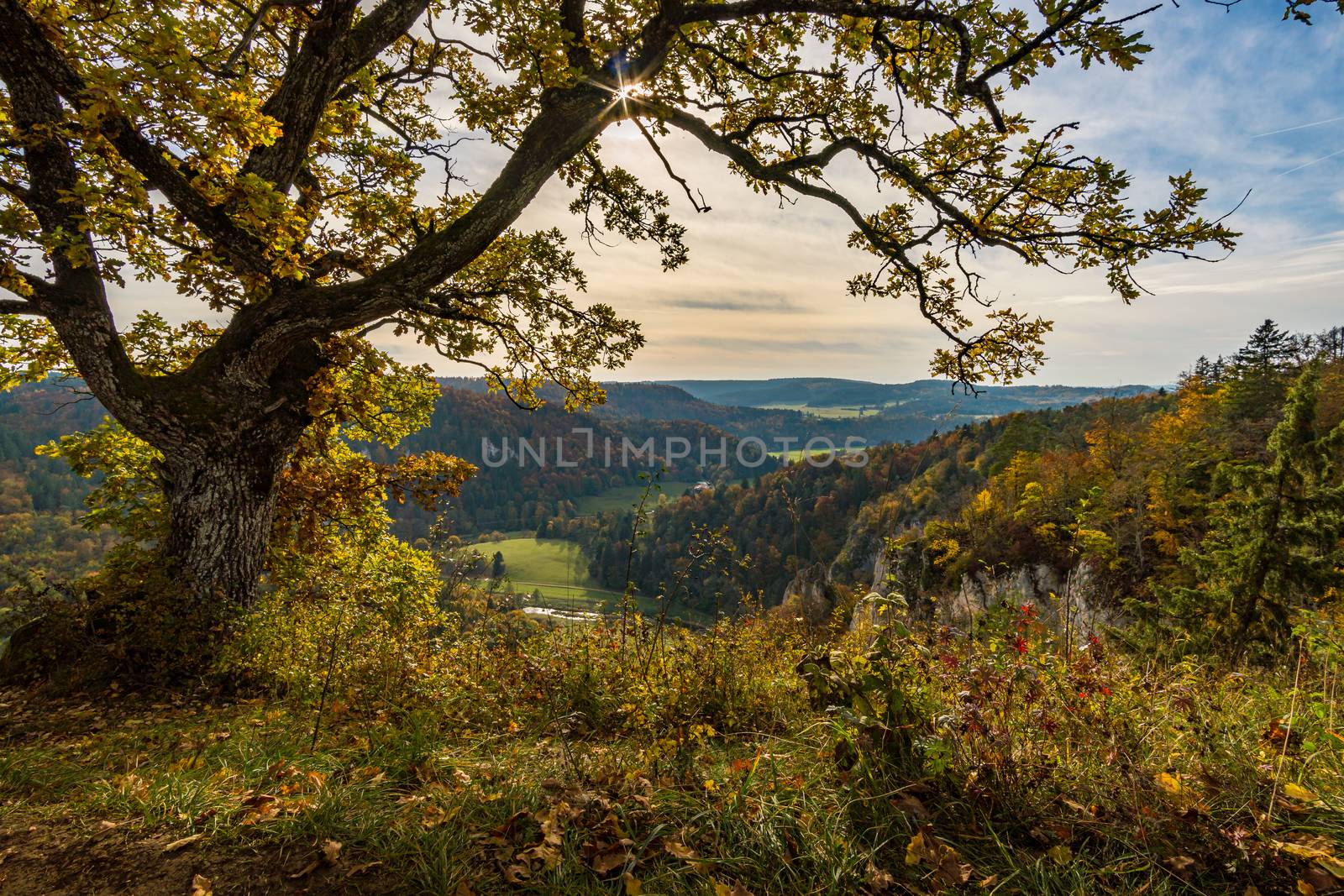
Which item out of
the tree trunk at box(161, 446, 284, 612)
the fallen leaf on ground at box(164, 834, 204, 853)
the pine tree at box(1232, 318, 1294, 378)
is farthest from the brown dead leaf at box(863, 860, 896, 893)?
the pine tree at box(1232, 318, 1294, 378)

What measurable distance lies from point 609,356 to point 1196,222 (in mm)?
6463

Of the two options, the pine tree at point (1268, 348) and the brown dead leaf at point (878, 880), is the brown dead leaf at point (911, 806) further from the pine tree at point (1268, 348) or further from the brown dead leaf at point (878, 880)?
the pine tree at point (1268, 348)

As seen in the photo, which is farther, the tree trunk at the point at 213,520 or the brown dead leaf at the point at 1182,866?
the tree trunk at the point at 213,520

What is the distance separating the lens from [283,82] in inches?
219

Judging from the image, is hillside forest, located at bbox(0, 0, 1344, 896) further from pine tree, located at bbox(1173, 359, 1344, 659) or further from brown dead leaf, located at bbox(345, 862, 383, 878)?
pine tree, located at bbox(1173, 359, 1344, 659)

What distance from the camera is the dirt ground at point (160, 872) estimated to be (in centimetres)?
212

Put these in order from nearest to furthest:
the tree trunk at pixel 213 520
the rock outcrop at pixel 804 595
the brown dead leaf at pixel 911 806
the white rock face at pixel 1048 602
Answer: the brown dead leaf at pixel 911 806 < the white rock face at pixel 1048 602 < the rock outcrop at pixel 804 595 < the tree trunk at pixel 213 520

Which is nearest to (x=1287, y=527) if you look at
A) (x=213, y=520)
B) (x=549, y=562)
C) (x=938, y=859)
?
(x=938, y=859)

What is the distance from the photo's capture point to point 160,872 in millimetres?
2193

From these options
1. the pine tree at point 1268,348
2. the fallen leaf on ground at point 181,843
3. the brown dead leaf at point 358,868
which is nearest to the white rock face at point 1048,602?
the brown dead leaf at point 358,868

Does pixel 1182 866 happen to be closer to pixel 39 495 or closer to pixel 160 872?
pixel 160 872

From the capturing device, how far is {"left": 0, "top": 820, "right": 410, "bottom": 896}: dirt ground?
2.12 metres

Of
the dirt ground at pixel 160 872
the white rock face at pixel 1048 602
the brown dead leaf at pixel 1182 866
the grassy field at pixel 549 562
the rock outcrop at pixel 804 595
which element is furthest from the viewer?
the grassy field at pixel 549 562

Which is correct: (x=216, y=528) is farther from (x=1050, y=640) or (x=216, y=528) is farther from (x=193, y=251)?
(x=1050, y=640)
